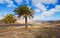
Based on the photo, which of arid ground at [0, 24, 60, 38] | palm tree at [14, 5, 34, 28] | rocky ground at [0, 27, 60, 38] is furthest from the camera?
palm tree at [14, 5, 34, 28]

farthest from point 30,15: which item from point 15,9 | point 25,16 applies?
point 15,9

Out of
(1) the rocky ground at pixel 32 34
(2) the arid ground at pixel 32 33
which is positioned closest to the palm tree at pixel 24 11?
(2) the arid ground at pixel 32 33

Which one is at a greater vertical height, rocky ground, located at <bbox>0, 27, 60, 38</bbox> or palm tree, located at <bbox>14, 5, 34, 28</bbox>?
palm tree, located at <bbox>14, 5, 34, 28</bbox>

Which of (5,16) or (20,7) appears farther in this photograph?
(5,16)

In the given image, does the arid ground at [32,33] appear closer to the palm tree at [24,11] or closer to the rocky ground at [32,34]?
the rocky ground at [32,34]

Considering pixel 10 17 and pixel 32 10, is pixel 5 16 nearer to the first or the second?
pixel 10 17

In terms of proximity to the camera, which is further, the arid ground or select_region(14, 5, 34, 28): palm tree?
select_region(14, 5, 34, 28): palm tree

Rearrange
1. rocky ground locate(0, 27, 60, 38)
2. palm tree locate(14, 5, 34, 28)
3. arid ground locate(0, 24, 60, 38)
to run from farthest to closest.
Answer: palm tree locate(14, 5, 34, 28) < arid ground locate(0, 24, 60, 38) < rocky ground locate(0, 27, 60, 38)

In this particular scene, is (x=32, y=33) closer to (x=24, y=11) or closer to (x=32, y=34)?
(x=32, y=34)

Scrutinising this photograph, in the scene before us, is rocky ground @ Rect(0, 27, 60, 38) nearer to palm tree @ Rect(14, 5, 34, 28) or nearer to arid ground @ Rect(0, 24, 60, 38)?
arid ground @ Rect(0, 24, 60, 38)

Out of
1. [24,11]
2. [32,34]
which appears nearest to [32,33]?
[32,34]

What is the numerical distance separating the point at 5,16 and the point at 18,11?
27.0 meters

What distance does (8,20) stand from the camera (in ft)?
269

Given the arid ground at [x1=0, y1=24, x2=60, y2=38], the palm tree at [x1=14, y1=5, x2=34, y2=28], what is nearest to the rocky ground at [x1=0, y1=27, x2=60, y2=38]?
the arid ground at [x1=0, y1=24, x2=60, y2=38]
